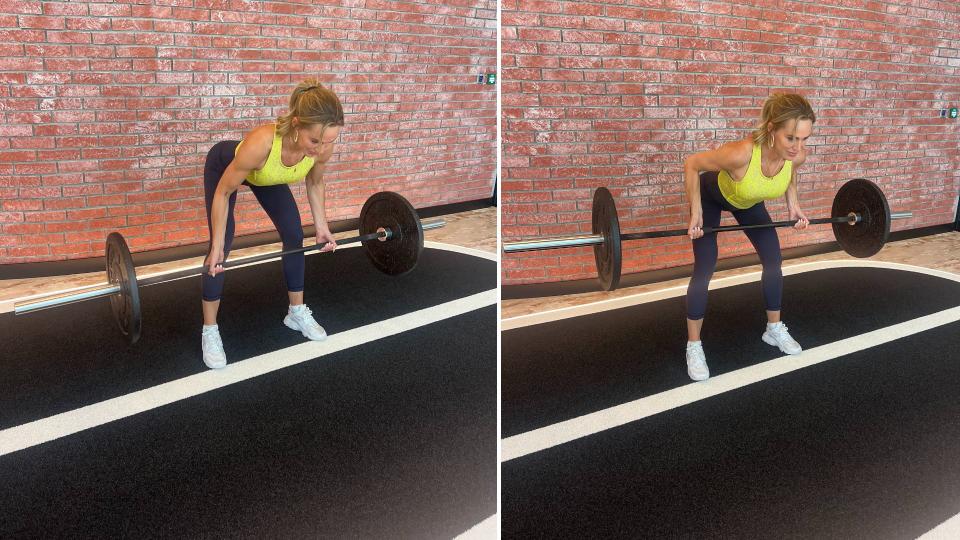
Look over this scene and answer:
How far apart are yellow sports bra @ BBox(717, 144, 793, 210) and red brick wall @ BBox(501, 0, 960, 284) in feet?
0.13

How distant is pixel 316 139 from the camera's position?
1.25 m

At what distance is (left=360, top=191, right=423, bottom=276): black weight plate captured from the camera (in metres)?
1.47

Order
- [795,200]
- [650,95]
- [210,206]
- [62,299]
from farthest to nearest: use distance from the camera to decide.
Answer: [795,200] < [650,95] < [210,206] < [62,299]

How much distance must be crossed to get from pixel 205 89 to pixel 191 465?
678 mm

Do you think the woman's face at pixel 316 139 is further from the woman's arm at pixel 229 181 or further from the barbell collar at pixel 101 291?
the barbell collar at pixel 101 291

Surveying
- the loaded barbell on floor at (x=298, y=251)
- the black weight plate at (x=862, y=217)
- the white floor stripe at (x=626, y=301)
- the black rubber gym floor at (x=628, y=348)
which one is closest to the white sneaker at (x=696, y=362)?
the black rubber gym floor at (x=628, y=348)

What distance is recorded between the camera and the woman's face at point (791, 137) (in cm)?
128

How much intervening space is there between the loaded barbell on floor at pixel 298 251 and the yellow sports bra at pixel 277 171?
0.15 meters

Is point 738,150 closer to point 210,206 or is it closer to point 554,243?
point 554,243

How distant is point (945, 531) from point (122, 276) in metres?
1.76

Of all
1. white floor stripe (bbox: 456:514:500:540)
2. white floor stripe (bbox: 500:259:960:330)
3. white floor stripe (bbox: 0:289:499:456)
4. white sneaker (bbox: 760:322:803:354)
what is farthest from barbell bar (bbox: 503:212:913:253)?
white floor stripe (bbox: 456:514:500:540)

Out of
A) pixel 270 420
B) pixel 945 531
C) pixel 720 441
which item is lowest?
pixel 945 531

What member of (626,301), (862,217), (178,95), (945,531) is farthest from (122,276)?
(945,531)

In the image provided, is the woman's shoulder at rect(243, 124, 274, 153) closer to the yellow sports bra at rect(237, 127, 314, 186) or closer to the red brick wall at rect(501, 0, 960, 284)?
the yellow sports bra at rect(237, 127, 314, 186)
